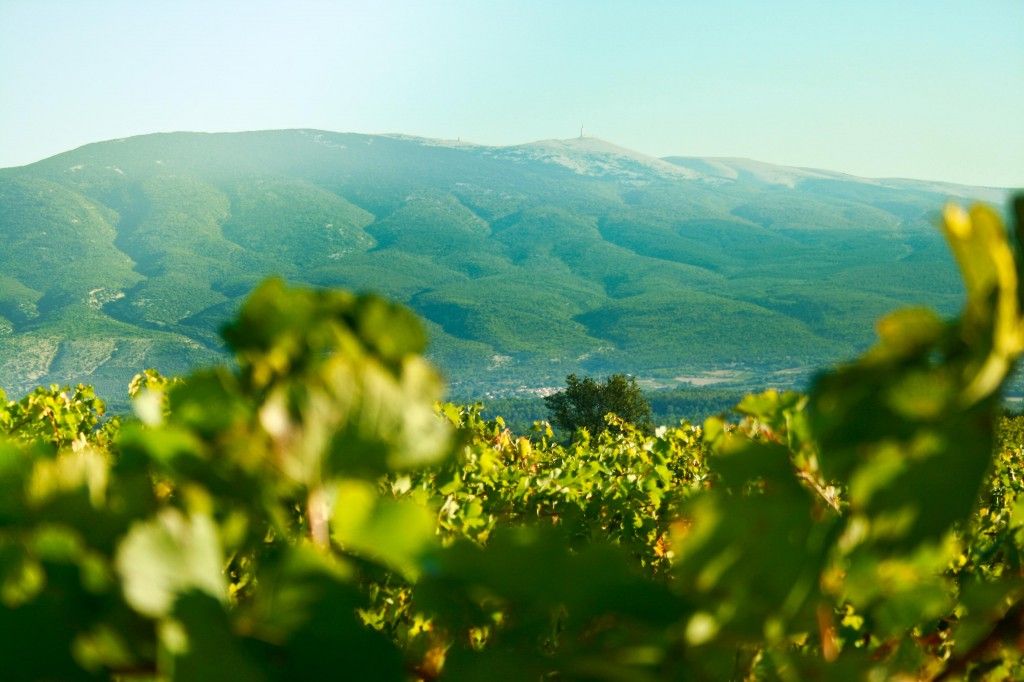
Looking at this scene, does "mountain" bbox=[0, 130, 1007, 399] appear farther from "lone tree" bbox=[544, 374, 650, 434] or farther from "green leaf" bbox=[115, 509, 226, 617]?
"green leaf" bbox=[115, 509, 226, 617]

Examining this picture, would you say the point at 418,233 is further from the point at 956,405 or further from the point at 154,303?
the point at 956,405

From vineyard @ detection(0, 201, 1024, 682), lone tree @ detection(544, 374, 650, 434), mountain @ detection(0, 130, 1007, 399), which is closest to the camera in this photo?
vineyard @ detection(0, 201, 1024, 682)

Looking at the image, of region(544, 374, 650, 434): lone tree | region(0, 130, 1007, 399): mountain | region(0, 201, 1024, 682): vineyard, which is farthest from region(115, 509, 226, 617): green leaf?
region(0, 130, 1007, 399): mountain

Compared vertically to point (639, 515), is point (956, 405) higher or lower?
higher

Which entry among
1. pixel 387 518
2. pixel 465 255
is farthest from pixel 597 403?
pixel 465 255

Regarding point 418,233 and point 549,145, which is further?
point 549,145

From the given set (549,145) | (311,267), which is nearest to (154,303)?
(311,267)
